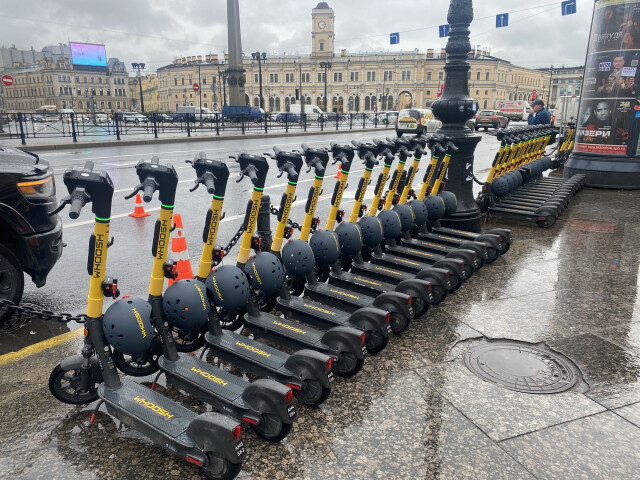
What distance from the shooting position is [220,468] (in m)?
2.39

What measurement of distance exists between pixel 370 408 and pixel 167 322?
4.66 ft

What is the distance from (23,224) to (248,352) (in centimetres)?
238

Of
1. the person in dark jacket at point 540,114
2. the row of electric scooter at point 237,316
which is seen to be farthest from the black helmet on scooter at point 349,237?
the person in dark jacket at point 540,114

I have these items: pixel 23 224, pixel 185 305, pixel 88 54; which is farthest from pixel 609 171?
pixel 88 54

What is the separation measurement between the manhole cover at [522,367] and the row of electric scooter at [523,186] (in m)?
4.43

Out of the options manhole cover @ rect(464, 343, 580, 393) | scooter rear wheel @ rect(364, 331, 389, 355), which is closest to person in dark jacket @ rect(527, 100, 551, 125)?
manhole cover @ rect(464, 343, 580, 393)

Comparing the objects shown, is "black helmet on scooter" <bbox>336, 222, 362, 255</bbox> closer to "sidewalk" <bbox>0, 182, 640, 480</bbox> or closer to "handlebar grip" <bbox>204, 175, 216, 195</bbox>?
"sidewalk" <bbox>0, 182, 640, 480</bbox>

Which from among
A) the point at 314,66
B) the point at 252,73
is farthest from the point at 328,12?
the point at 252,73

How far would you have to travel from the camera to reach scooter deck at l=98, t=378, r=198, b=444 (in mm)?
2533

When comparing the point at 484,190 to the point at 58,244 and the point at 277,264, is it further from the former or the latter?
the point at 58,244

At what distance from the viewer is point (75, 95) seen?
397 feet

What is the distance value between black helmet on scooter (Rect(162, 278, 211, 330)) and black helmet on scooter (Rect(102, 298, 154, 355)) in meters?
0.18

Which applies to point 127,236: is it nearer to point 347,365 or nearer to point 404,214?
point 404,214

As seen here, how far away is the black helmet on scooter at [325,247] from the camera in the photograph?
4.40 m
